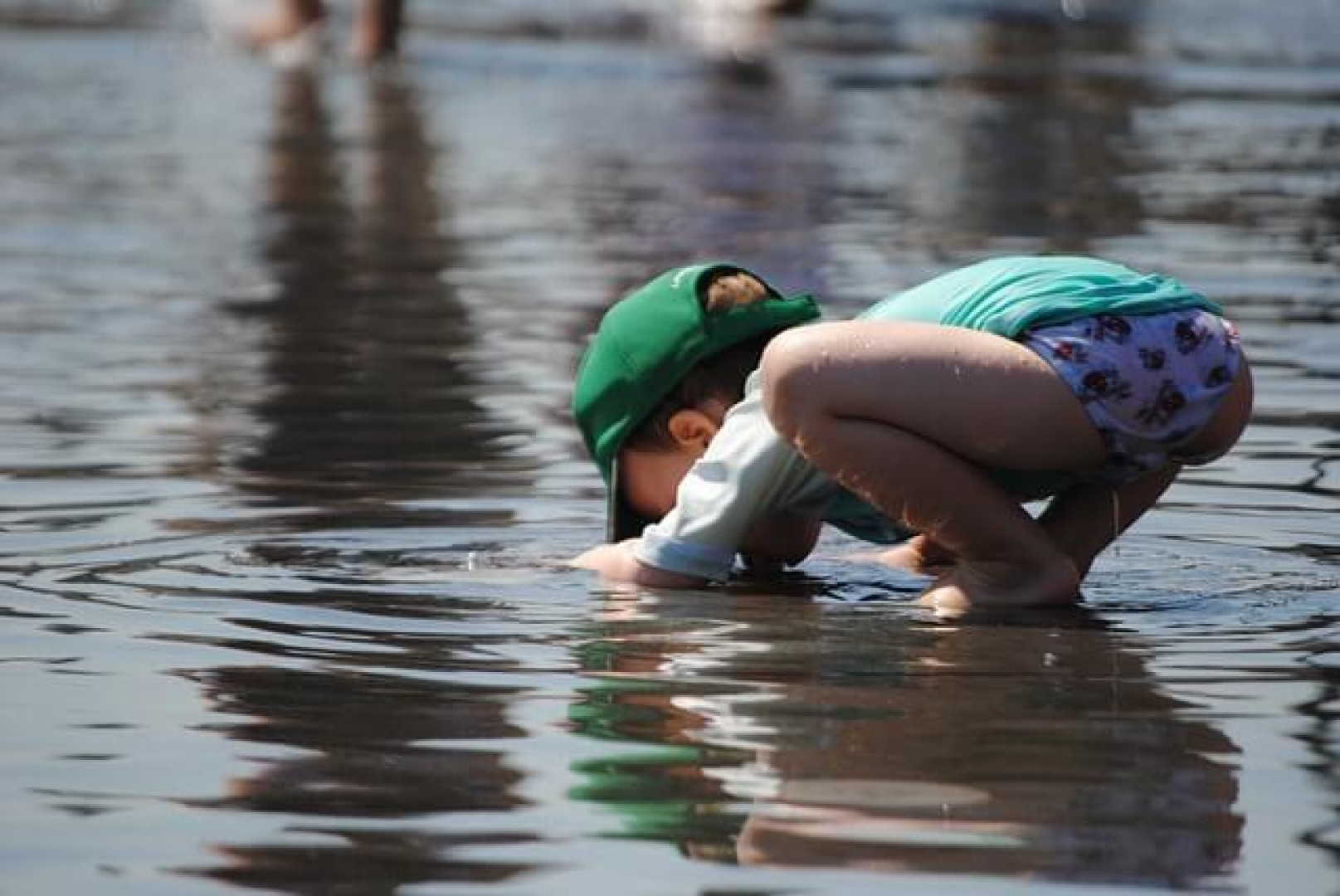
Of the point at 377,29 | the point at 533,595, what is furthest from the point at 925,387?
the point at 377,29

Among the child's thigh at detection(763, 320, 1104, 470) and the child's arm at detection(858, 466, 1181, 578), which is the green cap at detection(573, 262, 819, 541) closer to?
the child's thigh at detection(763, 320, 1104, 470)

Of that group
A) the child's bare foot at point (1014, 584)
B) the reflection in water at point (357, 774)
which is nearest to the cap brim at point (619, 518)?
the child's bare foot at point (1014, 584)

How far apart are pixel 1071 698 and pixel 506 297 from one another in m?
5.21

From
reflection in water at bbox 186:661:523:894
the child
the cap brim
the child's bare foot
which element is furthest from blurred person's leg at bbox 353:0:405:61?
reflection in water at bbox 186:661:523:894

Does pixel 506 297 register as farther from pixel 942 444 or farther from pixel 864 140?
pixel 864 140

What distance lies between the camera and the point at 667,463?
5582mm

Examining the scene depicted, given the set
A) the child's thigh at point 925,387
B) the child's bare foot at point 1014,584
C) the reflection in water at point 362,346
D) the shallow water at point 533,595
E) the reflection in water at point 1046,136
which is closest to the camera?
the shallow water at point 533,595

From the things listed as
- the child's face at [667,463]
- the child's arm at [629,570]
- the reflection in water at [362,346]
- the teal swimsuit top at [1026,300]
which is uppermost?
the teal swimsuit top at [1026,300]

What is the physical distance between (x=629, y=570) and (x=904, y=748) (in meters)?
1.33

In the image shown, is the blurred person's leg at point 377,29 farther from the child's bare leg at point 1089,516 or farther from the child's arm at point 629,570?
the child's bare leg at point 1089,516

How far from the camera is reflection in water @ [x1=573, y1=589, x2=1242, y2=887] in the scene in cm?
375

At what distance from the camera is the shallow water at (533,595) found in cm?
382

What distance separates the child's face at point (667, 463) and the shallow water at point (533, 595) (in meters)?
0.22

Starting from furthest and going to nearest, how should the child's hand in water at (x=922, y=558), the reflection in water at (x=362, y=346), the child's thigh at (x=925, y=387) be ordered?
1. the reflection in water at (x=362, y=346)
2. the child's hand in water at (x=922, y=558)
3. the child's thigh at (x=925, y=387)
